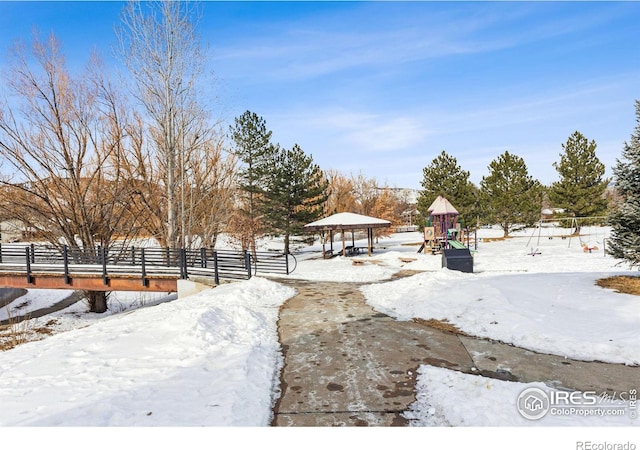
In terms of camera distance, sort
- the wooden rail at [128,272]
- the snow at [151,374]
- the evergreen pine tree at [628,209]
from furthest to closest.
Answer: the wooden rail at [128,272]
the evergreen pine tree at [628,209]
the snow at [151,374]

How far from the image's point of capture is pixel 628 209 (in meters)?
9.85

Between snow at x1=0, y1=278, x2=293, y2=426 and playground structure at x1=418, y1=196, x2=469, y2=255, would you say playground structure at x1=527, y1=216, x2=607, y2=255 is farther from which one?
snow at x1=0, y1=278, x2=293, y2=426

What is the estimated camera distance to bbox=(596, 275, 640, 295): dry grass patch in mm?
8915

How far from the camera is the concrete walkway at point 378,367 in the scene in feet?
13.9

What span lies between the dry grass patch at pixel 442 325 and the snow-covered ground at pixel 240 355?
0.23m

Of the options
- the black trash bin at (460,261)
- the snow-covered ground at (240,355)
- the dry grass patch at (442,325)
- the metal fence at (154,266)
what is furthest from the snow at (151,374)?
the black trash bin at (460,261)

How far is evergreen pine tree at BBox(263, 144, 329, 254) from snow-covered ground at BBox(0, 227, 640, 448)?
16.8 metres

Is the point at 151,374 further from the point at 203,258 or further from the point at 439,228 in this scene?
the point at 439,228

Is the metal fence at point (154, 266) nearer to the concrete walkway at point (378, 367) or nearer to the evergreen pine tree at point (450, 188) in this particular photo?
the concrete walkway at point (378, 367)

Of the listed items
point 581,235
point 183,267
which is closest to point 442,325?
point 183,267
